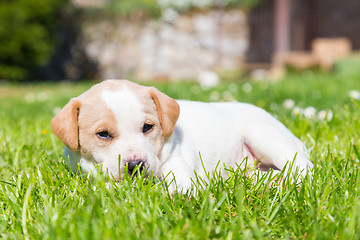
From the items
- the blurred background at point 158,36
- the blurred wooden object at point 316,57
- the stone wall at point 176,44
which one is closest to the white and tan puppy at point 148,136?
the blurred wooden object at point 316,57

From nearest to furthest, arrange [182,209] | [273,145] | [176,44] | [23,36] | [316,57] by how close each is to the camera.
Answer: [182,209] → [273,145] → [316,57] → [23,36] → [176,44]

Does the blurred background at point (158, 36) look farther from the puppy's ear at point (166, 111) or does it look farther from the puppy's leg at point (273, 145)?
the puppy's ear at point (166, 111)

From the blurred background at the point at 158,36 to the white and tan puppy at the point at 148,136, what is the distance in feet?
37.5

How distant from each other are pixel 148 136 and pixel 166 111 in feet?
0.60

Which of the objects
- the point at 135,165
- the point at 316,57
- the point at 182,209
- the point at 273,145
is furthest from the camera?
the point at 316,57

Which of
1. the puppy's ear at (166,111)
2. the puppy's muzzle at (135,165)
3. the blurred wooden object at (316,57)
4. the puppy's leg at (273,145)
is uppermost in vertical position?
the puppy's ear at (166,111)

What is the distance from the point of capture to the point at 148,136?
2330 millimetres

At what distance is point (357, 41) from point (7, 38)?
468 inches

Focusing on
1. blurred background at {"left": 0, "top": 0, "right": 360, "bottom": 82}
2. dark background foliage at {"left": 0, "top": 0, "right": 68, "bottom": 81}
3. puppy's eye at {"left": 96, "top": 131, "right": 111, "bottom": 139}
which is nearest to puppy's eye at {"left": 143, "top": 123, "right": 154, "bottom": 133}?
puppy's eye at {"left": 96, "top": 131, "right": 111, "bottom": 139}

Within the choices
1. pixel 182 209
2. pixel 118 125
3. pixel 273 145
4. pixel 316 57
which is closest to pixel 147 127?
pixel 118 125

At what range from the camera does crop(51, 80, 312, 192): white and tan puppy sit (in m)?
2.26

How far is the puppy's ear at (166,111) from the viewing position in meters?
2.37

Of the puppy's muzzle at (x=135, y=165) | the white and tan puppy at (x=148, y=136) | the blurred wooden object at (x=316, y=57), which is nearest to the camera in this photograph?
the puppy's muzzle at (x=135, y=165)

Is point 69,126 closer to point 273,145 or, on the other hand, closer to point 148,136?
point 148,136
